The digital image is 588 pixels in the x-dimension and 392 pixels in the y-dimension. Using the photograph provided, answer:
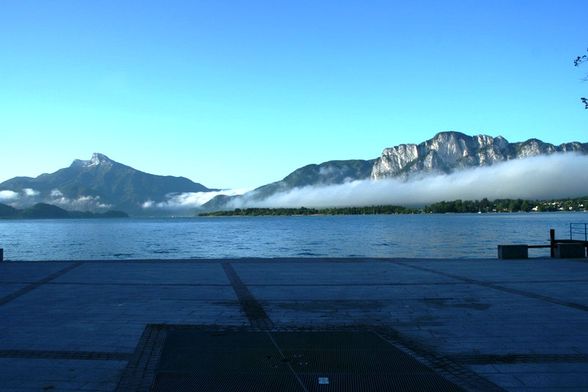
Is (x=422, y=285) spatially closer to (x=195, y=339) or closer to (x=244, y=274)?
(x=244, y=274)

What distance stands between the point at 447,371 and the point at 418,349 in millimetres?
1127

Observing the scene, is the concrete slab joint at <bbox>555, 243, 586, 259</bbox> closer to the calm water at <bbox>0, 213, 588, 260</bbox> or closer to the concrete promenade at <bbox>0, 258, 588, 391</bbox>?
the concrete promenade at <bbox>0, 258, 588, 391</bbox>

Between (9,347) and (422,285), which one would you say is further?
(422,285)

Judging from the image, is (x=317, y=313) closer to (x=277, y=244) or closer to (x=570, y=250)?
(x=570, y=250)

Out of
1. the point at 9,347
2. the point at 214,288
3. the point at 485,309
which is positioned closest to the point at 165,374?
the point at 9,347

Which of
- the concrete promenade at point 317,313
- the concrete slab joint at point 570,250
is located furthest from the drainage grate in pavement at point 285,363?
the concrete slab joint at point 570,250

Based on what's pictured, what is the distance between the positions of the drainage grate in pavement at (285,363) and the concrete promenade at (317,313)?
1.29ft

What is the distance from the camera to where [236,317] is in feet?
35.0

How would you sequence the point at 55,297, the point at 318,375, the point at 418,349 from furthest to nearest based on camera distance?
the point at 55,297, the point at 418,349, the point at 318,375

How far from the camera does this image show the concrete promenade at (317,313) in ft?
23.1

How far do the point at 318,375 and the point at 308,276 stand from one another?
36.8ft

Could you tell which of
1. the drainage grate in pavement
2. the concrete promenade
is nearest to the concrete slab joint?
the concrete promenade

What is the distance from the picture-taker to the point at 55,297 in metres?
13.1

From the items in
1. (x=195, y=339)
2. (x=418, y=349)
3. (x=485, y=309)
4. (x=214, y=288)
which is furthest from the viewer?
(x=214, y=288)
